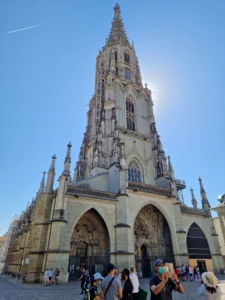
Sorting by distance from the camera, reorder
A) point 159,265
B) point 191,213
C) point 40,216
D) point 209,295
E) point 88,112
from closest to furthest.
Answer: point 209,295
point 159,265
point 40,216
point 191,213
point 88,112

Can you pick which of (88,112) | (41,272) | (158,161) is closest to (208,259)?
(158,161)

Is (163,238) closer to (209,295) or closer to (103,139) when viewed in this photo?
(103,139)

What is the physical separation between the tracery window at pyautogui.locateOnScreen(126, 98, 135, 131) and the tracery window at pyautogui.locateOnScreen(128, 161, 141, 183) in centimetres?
612

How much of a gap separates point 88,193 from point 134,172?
359 inches

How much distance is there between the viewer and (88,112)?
116ft

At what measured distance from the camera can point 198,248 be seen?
65.5 feet

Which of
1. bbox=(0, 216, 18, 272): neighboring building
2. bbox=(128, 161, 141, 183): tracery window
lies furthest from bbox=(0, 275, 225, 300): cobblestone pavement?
bbox=(0, 216, 18, 272): neighboring building

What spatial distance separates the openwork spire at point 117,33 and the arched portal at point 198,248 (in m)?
35.0

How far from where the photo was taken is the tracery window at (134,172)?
78.2 feet

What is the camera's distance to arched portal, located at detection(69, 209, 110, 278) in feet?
52.5

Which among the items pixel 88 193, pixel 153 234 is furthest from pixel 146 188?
pixel 88 193

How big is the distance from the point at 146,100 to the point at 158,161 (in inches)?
480

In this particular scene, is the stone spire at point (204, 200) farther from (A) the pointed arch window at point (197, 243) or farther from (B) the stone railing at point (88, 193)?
(B) the stone railing at point (88, 193)

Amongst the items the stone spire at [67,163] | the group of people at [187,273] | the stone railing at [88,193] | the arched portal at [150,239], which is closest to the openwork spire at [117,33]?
the stone spire at [67,163]
